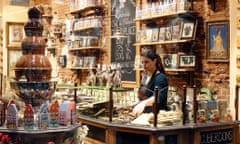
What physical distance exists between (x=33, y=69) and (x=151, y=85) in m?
2.03

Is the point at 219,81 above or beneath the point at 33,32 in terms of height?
beneath

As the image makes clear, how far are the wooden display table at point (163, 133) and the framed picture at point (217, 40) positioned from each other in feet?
3.01

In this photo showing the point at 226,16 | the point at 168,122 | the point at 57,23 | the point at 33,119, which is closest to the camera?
the point at 33,119

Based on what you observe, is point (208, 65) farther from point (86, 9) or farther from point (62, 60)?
point (62, 60)

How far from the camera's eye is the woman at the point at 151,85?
14.5 feet

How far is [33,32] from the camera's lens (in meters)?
2.99

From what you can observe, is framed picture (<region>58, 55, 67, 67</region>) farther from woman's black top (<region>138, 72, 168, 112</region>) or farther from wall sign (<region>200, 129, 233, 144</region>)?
wall sign (<region>200, 129, 233, 144</region>)

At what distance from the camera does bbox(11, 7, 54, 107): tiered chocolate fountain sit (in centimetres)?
291

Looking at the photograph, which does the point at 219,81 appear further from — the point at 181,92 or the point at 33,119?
the point at 33,119

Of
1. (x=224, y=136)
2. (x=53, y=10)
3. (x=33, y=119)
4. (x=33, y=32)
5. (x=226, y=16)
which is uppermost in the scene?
(x=53, y=10)

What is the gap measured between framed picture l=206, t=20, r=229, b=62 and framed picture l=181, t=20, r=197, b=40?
194mm

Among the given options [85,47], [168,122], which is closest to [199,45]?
[168,122]

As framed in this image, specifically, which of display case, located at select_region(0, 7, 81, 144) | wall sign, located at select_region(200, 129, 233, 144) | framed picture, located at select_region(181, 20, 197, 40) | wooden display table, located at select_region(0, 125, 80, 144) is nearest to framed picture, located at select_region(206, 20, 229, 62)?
framed picture, located at select_region(181, 20, 197, 40)

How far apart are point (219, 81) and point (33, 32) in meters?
2.95
